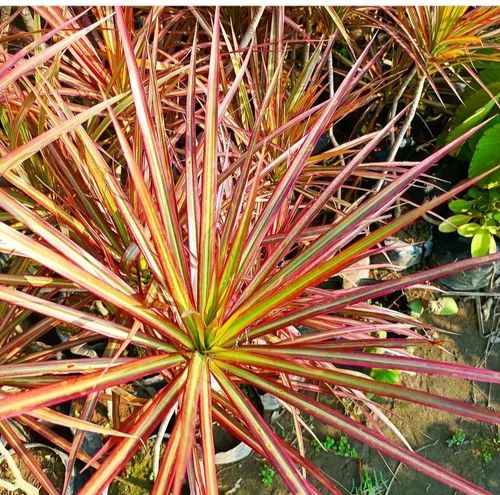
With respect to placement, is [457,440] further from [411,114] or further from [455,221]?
[411,114]

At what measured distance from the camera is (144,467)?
5.68 ft

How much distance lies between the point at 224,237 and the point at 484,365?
157 centimetres

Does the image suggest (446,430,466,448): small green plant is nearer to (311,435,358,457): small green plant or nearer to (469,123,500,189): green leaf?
(311,435,358,457): small green plant

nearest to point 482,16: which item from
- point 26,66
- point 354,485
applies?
point 26,66

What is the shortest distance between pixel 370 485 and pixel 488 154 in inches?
48.0

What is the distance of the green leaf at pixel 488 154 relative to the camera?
1.89 meters

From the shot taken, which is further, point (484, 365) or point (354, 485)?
point (484, 365)

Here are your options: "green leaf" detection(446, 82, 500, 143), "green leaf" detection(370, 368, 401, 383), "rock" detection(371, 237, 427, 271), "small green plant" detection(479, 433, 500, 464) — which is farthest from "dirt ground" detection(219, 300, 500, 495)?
"green leaf" detection(446, 82, 500, 143)

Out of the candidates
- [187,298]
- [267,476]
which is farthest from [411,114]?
[267,476]

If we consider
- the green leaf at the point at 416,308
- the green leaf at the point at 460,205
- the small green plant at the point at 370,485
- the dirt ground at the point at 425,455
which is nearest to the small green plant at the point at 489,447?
the dirt ground at the point at 425,455

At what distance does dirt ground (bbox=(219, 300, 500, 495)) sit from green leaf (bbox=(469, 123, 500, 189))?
0.66 meters

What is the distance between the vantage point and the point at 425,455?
189 centimetres

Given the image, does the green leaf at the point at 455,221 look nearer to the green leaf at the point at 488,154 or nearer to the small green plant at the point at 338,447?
the green leaf at the point at 488,154

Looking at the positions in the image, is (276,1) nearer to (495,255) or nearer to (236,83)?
(236,83)
